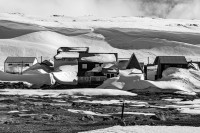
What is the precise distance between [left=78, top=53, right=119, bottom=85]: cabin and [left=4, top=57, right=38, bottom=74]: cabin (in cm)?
1896

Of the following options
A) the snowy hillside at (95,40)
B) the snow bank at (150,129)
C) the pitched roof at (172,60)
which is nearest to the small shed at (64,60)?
the pitched roof at (172,60)

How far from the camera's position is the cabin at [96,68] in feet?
182

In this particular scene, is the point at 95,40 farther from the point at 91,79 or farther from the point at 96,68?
the point at 91,79

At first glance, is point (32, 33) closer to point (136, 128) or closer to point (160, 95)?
point (160, 95)

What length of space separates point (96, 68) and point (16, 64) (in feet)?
87.0

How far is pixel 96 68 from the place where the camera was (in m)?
57.3

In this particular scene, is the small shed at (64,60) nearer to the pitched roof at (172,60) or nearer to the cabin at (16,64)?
the cabin at (16,64)

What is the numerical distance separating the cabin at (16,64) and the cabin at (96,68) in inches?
747

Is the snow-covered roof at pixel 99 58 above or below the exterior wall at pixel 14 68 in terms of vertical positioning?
above

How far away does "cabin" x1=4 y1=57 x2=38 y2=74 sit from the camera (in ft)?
245

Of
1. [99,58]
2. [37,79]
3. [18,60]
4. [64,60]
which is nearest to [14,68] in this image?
[18,60]

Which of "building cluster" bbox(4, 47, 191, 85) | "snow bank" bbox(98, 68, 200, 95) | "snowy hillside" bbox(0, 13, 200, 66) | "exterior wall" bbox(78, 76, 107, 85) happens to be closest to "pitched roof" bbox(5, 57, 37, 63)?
"building cluster" bbox(4, 47, 191, 85)

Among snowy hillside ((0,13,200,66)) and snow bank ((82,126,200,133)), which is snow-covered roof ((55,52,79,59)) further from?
snow bank ((82,126,200,133))

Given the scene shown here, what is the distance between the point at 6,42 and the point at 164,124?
8382 centimetres
